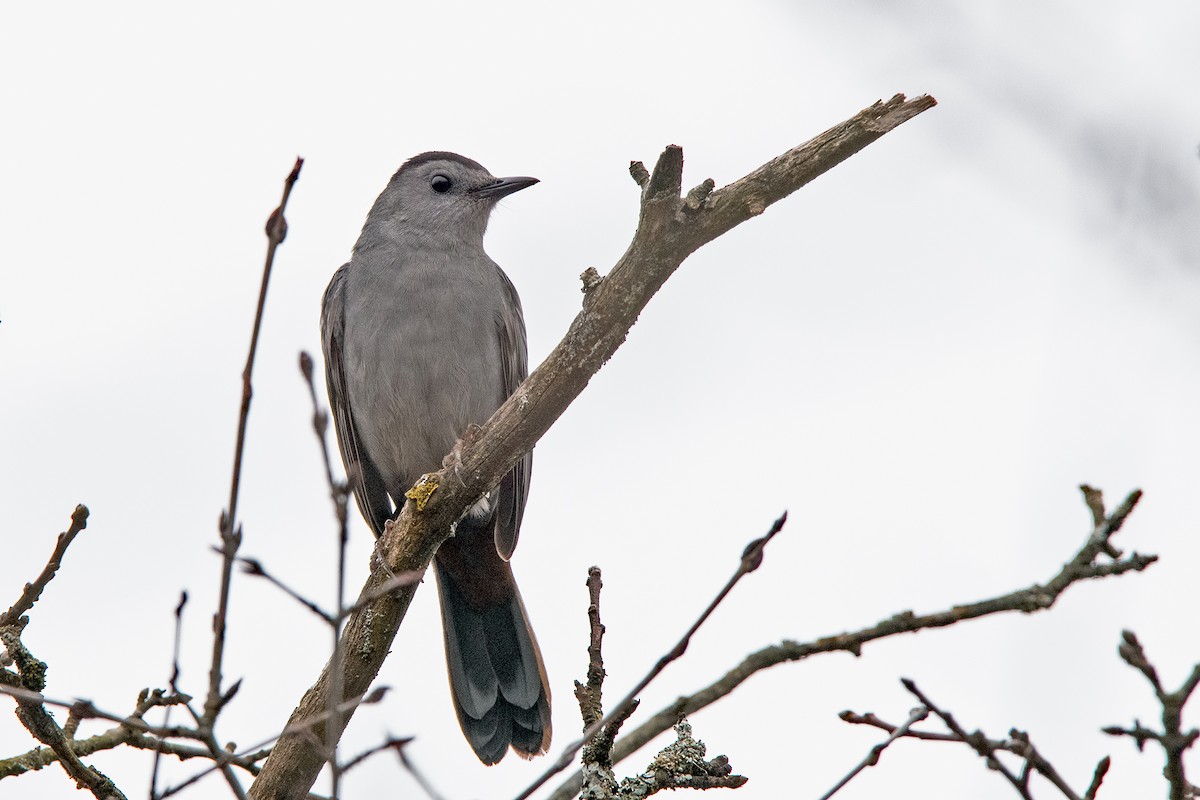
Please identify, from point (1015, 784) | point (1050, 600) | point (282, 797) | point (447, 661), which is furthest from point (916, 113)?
point (447, 661)

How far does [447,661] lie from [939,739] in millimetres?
3857

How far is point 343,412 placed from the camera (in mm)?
7246

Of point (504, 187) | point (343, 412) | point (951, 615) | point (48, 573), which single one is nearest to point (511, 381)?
point (343, 412)

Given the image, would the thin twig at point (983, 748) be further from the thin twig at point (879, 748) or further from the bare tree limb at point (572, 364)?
the bare tree limb at point (572, 364)

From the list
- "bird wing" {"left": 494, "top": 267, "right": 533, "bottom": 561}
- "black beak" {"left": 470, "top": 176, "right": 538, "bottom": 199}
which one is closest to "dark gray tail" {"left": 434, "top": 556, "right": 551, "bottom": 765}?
"bird wing" {"left": 494, "top": 267, "right": 533, "bottom": 561}

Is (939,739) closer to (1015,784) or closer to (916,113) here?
(1015,784)

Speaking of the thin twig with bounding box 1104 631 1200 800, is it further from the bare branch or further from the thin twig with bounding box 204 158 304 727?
the bare branch

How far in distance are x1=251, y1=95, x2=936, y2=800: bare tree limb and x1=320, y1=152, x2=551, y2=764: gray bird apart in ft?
5.28

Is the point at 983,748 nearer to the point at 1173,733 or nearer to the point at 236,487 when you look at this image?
the point at 1173,733

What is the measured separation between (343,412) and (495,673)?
5.79ft

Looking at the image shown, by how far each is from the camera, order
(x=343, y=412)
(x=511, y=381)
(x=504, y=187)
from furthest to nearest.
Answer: (x=504, y=187) → (x=343, y=412) → (x=511, y=381)

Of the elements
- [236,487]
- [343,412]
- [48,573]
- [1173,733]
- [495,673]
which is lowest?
[1173,733]

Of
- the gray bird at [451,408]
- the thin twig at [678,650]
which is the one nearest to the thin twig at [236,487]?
the thin twig at [678,650]

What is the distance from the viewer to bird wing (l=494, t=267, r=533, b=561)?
664cm
